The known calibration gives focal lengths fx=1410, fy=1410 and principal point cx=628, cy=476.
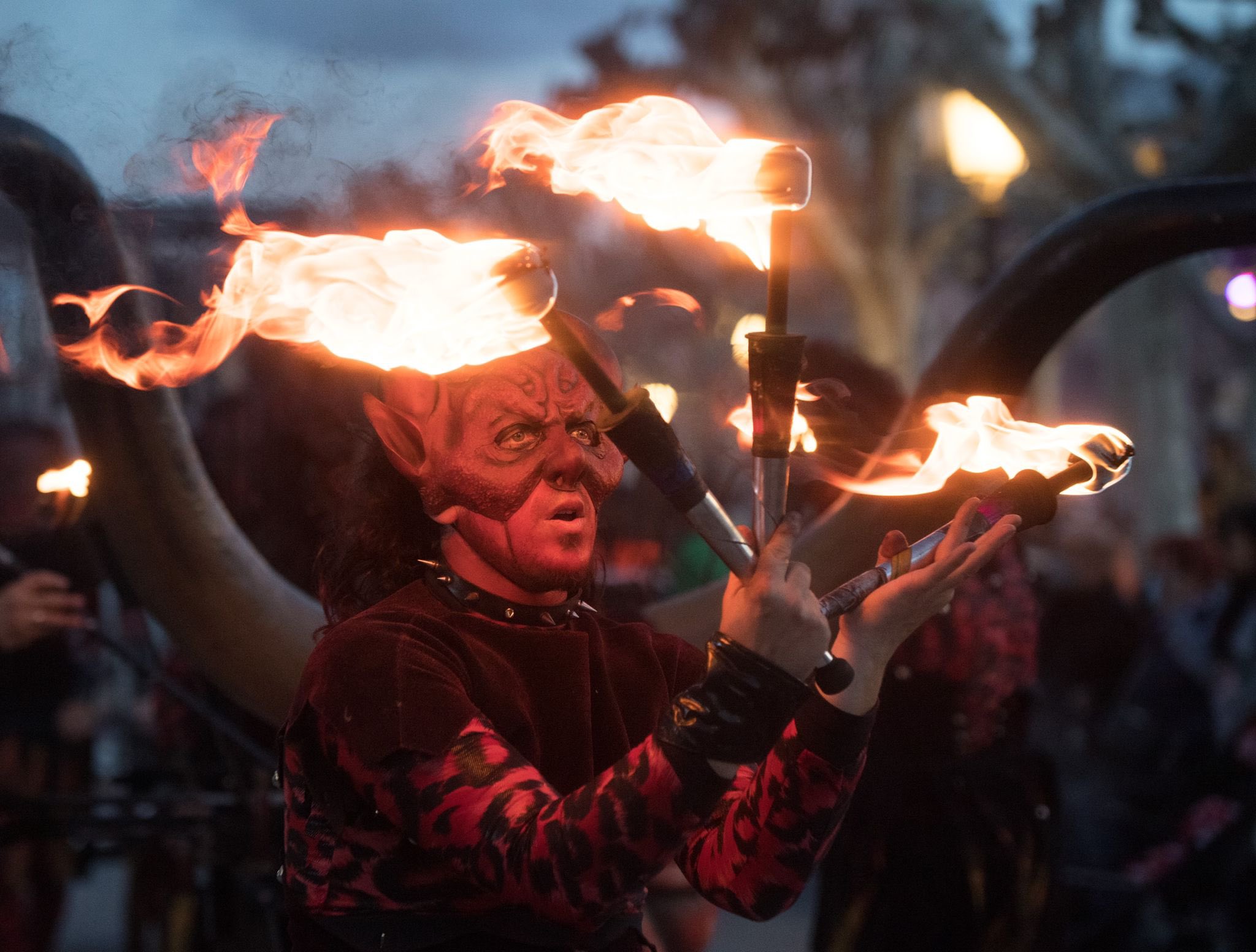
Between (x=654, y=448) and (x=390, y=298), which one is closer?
(x=654, y=448)

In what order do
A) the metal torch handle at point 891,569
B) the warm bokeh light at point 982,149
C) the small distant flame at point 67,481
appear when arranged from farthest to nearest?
the warm bokeh light at point 982,149 < the small distant flame at point 67,481 < the metal torch handle at point 891,569

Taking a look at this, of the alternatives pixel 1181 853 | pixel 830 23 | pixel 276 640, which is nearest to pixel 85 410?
pixel 276 640

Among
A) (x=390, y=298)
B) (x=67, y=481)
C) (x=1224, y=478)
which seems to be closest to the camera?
(x=390, y=298)

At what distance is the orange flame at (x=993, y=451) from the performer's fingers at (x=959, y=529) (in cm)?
14

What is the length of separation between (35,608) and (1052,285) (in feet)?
9.55

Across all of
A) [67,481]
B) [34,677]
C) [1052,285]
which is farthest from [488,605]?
[34,677]

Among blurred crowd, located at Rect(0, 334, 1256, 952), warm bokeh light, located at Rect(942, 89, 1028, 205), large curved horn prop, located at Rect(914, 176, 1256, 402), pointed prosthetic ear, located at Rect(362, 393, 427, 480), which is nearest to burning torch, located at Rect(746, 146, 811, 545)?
pointed prosthetic ear, located at Rect(362, 393, 427, 480)

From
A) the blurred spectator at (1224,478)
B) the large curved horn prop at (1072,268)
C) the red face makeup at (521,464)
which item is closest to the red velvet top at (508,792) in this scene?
the red face makeup at (521,464)

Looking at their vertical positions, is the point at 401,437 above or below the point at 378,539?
above

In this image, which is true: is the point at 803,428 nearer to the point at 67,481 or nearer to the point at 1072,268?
the point at 1072,268

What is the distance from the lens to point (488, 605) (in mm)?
2141

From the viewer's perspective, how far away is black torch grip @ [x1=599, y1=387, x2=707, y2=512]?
1740 mm

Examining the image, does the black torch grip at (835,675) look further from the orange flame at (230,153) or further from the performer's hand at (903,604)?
the orange flame at (230,153)

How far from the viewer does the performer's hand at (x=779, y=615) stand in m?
1.74
